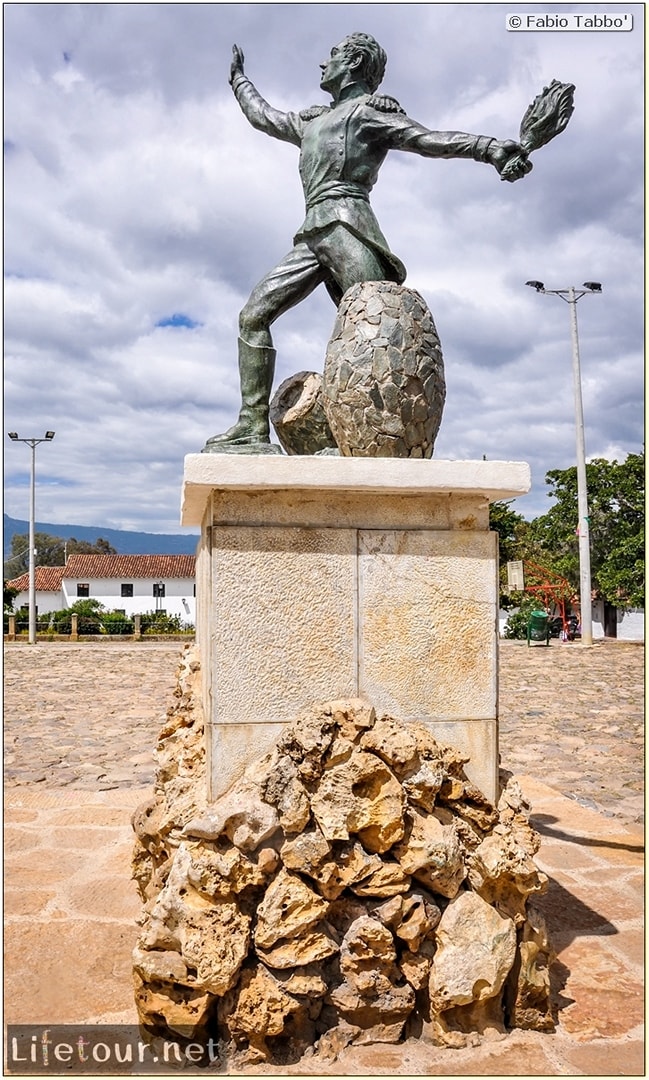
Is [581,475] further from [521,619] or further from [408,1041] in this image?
[408,1041]

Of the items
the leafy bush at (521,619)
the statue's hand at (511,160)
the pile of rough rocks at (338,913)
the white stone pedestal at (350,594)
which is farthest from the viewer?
the leafy bush at (521,619)

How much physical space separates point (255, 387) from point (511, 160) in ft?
4.28

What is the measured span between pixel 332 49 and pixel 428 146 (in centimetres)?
71

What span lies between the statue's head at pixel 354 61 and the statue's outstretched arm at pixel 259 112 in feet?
0.74

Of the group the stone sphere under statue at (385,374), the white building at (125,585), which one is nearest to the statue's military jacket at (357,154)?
the stone sphere under statue at (385,374)

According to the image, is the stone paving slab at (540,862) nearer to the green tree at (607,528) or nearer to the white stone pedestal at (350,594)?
the white stone pedestal at (350,594)

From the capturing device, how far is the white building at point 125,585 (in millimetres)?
44000

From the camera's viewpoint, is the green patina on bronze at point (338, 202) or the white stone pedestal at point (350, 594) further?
the green patina on bronze at point (338, 202)

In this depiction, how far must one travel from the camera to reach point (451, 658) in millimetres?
2816

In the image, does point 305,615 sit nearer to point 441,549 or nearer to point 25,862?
point 441,549

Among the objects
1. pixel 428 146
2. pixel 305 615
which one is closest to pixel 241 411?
pixel 305 615

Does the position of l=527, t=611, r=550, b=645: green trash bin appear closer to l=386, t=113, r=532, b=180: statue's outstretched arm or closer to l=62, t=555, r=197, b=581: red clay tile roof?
l=386, t=113, r=532, b=180: statue's outstretched arm

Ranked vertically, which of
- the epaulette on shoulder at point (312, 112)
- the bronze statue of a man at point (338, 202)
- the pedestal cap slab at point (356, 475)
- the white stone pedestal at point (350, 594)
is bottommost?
the white stone pedestal at point (350, 594)

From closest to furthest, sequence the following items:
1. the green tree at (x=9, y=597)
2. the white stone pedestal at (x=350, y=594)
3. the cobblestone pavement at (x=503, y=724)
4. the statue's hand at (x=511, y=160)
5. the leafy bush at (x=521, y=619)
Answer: the white stone pedestal at (x=350, y=594) < the statue's hand at (x=511, y=160) < the cobblestone pavement at (x=503, y=724) < the leafy bush at (x=521, y=619) < the green tree at (x=9, y=597)
